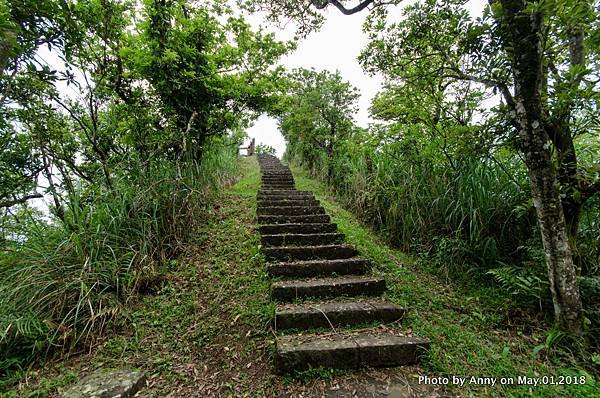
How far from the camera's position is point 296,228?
14.3ft

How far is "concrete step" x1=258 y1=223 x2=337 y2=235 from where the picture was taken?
14.1 ft

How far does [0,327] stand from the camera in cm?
213

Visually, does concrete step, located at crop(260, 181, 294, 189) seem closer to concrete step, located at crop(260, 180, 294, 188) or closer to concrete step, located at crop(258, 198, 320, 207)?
concrete step, located at crop(260, 180, 294, 188)

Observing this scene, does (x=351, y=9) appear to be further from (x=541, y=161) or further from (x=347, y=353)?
(x=347, y=353)

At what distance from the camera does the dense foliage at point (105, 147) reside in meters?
2.35

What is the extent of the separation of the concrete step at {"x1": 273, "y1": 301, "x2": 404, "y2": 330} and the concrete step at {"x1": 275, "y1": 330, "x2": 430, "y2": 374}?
229 millimetres

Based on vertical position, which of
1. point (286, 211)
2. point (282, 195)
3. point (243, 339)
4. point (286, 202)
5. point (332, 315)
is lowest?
point (243, 339)

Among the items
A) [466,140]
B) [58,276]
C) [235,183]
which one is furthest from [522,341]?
[235,183]

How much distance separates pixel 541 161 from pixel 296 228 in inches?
124

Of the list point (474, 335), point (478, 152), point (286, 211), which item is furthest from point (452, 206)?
point (286, 211)

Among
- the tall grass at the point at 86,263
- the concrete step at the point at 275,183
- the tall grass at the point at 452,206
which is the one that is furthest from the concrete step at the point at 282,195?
the tall grass at the point at 86,263

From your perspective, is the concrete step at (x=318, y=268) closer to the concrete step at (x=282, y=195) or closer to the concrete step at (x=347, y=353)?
the concrete step at (x=347, y=353)

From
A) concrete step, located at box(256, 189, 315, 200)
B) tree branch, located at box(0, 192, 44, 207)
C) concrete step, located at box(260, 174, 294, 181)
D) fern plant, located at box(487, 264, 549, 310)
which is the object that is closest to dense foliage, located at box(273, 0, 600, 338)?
fern plant, located at box(487, 264, 549, 310)

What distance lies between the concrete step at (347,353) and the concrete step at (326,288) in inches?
24.9
